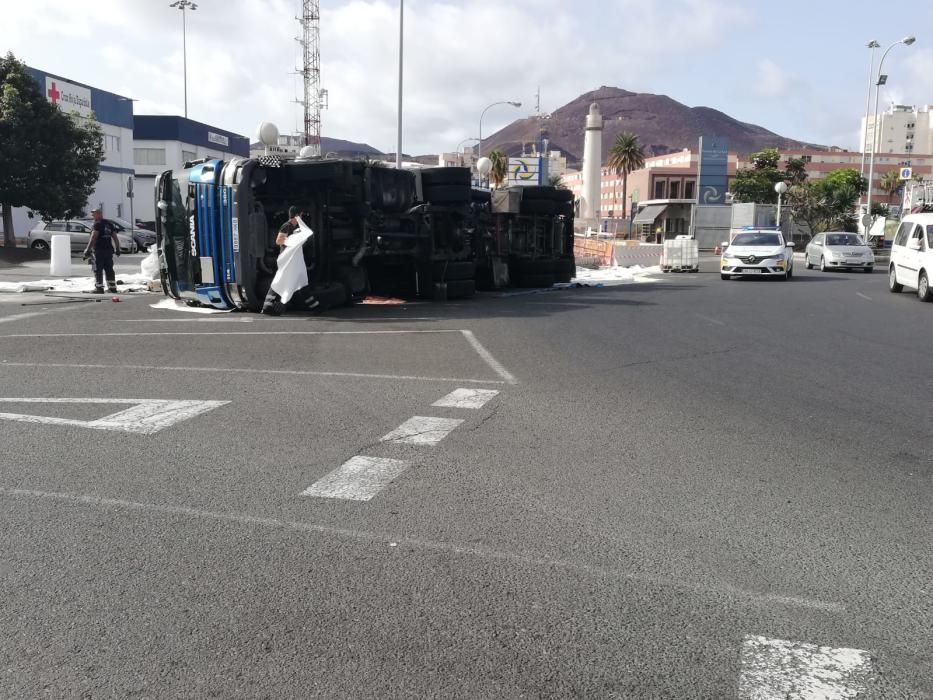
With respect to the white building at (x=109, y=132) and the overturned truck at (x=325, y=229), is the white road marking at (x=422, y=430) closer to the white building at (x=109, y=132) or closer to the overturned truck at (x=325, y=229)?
the overturned truck at (x=325, y=229)

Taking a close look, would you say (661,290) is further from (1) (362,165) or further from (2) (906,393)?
(2) (906,393)

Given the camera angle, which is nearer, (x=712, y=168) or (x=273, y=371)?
(x=273, y=371)

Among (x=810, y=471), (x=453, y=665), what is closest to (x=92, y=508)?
(x=453, y=665)

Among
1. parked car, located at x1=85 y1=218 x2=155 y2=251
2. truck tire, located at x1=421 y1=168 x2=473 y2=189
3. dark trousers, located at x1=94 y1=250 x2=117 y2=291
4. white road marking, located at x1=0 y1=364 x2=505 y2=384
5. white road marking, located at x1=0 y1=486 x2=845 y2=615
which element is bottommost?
white road marking, located at x1=0 y1=486 x2=845 y2=615

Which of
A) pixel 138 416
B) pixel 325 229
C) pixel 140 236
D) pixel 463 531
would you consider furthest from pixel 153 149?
pixel 463 531

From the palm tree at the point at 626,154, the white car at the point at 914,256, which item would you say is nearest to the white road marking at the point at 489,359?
the white car at the point at 914,256

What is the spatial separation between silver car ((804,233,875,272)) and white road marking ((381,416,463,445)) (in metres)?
29.5

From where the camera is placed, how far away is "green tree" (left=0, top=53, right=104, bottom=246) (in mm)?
36219

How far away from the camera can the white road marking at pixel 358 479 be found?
198 inches

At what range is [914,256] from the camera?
66.1 ft

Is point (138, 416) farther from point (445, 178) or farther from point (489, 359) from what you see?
point (445, 178)

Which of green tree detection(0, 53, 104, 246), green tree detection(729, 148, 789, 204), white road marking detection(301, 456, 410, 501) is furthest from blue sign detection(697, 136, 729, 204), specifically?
white road marking detection(301, 456, 410, 501)

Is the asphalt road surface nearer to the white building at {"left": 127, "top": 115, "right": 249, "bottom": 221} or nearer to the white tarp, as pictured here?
the white tarp

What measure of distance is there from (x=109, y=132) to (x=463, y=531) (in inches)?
2352
